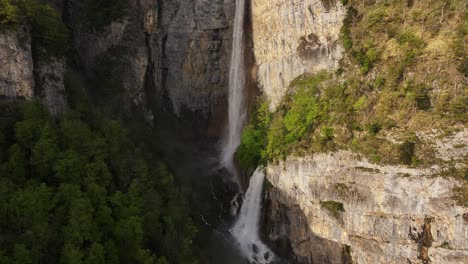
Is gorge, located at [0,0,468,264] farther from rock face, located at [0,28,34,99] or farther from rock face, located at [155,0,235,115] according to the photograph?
rock face, located at [155,0,235,115]

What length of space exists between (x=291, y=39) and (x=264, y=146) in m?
7.62

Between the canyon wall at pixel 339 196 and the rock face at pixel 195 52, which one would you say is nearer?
the canyon wall at pixel 339 196

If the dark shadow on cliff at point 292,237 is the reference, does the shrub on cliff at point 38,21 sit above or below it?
above

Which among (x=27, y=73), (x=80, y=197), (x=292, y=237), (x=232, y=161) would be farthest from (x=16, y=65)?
(x=292, y=237)

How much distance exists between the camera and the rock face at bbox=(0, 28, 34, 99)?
19.9m

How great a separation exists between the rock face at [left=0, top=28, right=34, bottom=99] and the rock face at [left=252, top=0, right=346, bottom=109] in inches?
630

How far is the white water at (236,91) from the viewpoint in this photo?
32.1 metres

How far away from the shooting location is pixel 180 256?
59.9 feet

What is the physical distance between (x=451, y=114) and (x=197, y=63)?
69.6ft

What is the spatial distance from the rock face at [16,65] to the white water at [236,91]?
52.2ft

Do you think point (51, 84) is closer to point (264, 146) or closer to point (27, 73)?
point (27, 73)

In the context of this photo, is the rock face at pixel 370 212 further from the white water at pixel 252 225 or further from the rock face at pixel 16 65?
the rock face at pixel 16 65

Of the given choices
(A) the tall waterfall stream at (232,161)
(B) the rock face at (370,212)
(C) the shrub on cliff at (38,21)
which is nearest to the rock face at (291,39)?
(A) the tall waterfall stream at (232,161)

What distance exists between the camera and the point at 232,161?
31281 millimetres
